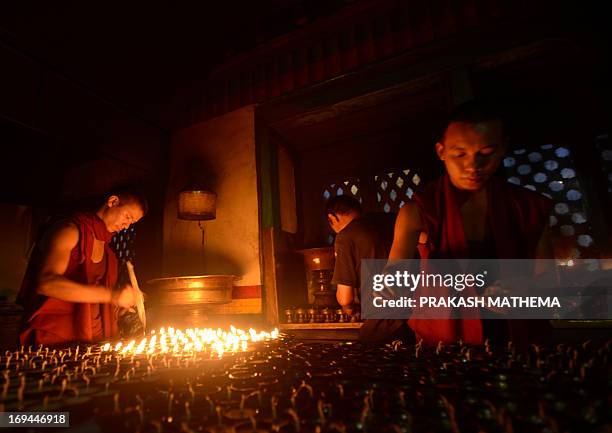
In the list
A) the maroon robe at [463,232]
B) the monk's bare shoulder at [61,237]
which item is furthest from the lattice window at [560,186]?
the monk's bare shoulder at [61,237]

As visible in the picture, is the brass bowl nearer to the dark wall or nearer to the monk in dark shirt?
the monk in dark shirt

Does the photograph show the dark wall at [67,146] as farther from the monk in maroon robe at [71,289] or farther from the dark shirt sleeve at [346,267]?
the dark shirt sleeve at [346,267]

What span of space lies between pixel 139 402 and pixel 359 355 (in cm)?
139

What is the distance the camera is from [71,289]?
11.8 feet

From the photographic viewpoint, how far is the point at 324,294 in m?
5.21

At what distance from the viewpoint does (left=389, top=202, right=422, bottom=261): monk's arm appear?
273 cm

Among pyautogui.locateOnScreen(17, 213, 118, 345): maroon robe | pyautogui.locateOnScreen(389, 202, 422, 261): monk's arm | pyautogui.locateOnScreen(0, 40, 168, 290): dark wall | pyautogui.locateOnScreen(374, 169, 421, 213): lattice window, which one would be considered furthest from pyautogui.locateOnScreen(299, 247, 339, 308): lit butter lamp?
pyautogui.locateOnScreen(0, 40, 168, 290): dark wall

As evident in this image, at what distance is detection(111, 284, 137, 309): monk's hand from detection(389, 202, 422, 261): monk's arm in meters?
3.14

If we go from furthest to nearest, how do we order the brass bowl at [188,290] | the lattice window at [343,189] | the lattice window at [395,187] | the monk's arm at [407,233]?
the lattice window at [343,189] → the lattice window at [395,187] → the brass bowl at [188,290] → the monk's arm at [407,233]

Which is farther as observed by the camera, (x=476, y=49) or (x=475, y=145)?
(x=476, y=49)

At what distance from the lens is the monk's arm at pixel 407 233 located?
8.96 ft

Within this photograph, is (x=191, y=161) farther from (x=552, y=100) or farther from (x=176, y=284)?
(x=552, y=100)

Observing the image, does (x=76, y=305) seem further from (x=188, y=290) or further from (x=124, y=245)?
(x=124, y=245)

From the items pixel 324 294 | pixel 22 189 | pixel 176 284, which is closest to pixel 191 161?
pixel 176 284
